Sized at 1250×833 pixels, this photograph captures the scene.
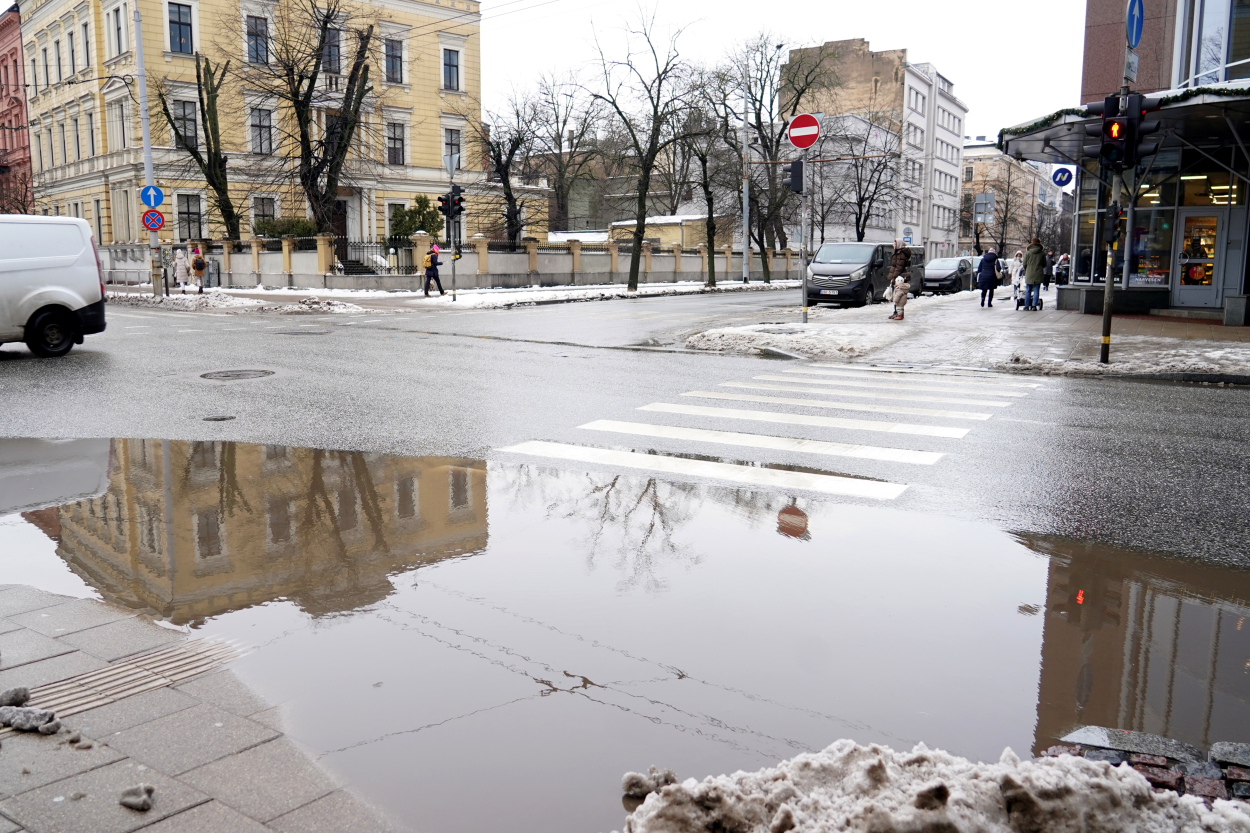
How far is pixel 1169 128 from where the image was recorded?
19531 millimetres

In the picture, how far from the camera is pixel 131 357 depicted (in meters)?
15.0

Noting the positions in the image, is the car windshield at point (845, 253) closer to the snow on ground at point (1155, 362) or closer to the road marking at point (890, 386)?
the snow on ground at point (1155, 362)

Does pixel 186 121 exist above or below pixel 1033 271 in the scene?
above

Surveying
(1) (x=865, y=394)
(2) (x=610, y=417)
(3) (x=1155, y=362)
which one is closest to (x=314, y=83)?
(1) (x=865, y=394)

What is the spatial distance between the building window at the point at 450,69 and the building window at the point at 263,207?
12659mm

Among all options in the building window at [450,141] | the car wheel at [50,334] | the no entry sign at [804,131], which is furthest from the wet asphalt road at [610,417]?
the building window at [450,141]

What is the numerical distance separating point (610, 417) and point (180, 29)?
47.5 m

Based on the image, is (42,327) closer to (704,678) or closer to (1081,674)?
(704,678)

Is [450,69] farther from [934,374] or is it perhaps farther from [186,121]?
[934,374]

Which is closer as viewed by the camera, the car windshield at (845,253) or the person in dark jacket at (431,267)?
the car windshield at (845,253)

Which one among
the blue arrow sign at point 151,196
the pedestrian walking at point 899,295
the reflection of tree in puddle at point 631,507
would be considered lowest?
the reflection of tree in puddle at point 631,507

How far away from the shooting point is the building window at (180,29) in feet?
155

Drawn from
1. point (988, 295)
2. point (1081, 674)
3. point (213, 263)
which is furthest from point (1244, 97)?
point (213, 263)

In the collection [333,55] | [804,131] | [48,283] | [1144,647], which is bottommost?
[1144,647]
